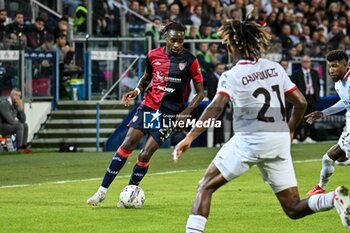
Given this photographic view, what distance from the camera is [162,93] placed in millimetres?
14242

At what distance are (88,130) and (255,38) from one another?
1644cm

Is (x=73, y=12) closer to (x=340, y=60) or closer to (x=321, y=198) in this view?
(x=340, y=60)

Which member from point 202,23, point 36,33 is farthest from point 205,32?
point 36,33

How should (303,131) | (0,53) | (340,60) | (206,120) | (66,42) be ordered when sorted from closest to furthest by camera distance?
(206,120) < (340,60) < (0,53) < (66,42) < (303,131)

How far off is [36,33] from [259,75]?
16594mm

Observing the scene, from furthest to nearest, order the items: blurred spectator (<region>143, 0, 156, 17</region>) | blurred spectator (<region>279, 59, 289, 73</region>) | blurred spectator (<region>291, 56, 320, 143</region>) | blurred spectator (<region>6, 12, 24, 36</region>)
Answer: blurred spectator (<region>143, 0, 156, 17</region>) → blurred spectator (<region>279, 59, 289, 73</region>) → blurred spectator (<region>291, 56, 320, 143</region>) → blurred spectator (<region>6, 12, 24, 36</region>)

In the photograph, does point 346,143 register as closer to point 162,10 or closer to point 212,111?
A: point 212,111

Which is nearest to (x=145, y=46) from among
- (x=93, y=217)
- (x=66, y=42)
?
(x=66, y=42)

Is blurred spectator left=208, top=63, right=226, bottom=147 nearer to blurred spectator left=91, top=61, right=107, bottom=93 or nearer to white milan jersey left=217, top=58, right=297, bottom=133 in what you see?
blurred spectator left=91, top=61, right=107, bottom=93

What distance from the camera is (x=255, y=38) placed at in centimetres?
967

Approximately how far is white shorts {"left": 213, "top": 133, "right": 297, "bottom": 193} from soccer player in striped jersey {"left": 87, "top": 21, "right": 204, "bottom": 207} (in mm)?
4189

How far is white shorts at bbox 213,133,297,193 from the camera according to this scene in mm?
9523

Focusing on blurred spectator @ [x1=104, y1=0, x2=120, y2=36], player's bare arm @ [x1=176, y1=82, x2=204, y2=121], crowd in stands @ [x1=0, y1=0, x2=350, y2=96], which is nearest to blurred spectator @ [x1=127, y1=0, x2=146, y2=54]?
crowd in stands @ [x1=0, y1=0, x2=350, y2=96]

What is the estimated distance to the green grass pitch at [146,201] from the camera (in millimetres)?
11719
